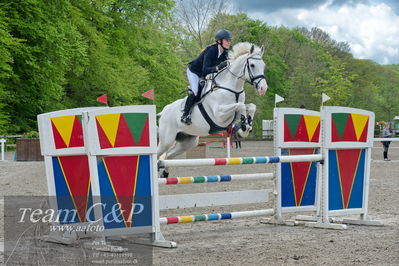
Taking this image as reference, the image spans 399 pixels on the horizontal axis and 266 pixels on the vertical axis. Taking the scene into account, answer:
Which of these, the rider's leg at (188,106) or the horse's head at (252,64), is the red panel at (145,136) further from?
the rider's leg at (188,106)

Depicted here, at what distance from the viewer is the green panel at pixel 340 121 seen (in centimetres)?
608

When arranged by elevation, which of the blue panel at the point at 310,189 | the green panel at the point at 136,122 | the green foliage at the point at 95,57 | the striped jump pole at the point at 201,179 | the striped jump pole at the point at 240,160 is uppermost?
the green foliage at the point at 95,57

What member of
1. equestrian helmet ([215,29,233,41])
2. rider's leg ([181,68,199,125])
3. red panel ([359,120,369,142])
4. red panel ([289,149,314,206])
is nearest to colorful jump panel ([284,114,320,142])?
red panel ([289,149,314,206])

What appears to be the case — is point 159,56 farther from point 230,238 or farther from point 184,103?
point 230,238

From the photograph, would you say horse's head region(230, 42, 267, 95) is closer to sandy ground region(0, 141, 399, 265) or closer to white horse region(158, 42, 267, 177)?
white horse region(158, 42, 267, 177)

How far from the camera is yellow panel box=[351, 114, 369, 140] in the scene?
20.4 ft

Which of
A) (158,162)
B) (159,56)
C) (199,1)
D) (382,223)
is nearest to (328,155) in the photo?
(382,223)

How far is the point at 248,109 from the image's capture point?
701 centimetres

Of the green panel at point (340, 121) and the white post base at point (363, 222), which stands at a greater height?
the green panel at point (340, 121)

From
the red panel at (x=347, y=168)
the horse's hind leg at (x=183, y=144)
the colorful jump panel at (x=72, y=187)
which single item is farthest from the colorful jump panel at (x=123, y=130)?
the horse's hind leg at (x=183, y=144)

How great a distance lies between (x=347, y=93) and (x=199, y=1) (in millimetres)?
16761

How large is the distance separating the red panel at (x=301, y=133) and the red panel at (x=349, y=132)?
0.48m

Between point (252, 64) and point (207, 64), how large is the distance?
68 cm

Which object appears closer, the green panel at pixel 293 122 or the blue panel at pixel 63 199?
the blue panel at pixel 63 199
